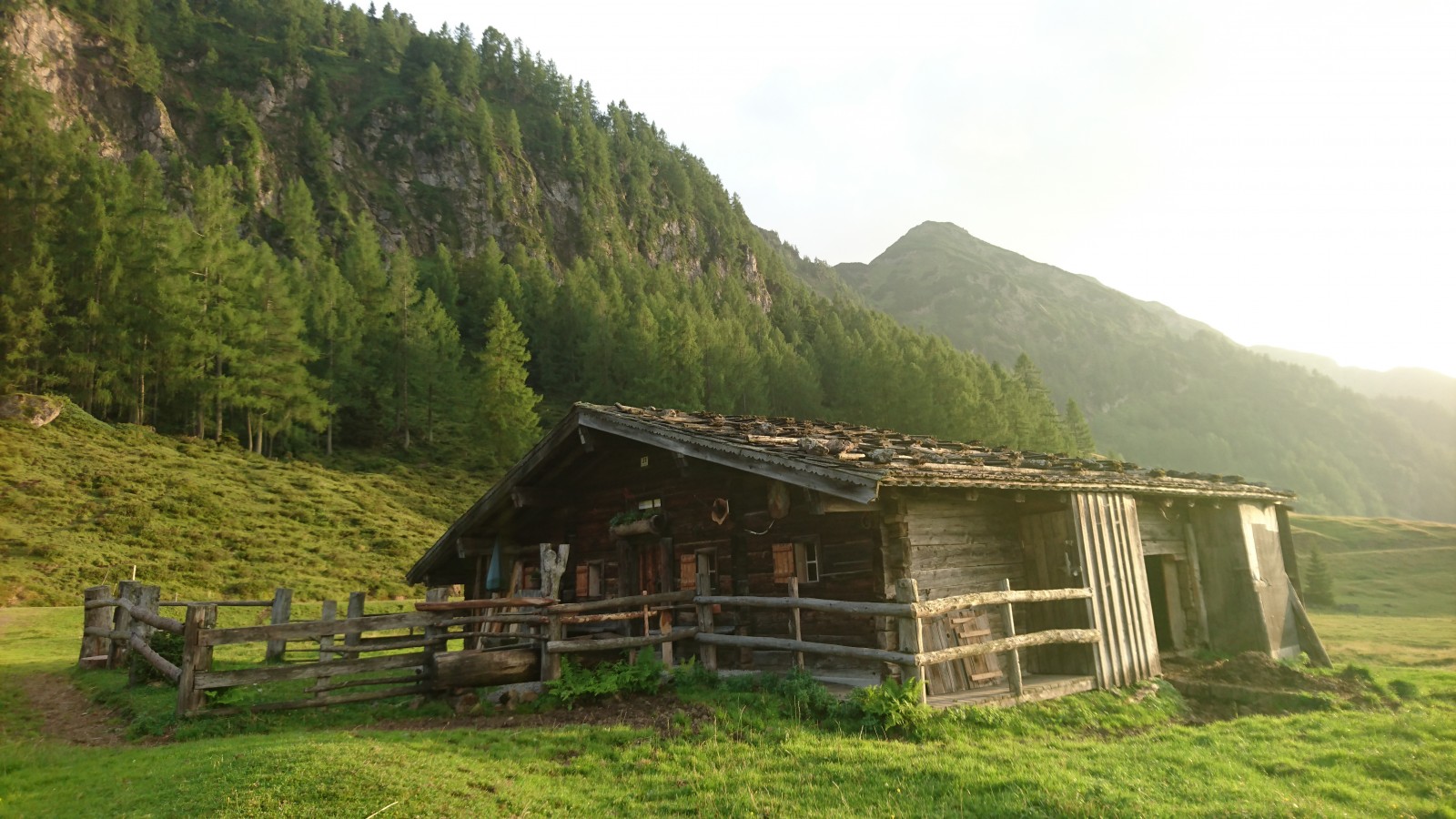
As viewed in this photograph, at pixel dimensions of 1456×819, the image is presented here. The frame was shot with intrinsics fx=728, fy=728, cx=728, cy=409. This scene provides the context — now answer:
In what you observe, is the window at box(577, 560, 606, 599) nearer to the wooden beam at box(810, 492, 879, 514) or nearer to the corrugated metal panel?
the wooden beam at box(810, 492, 879, 514)

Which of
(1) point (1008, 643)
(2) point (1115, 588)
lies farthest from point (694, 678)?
(2) point (1115, 588)

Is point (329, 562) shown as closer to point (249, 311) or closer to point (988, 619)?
point (249, 311)

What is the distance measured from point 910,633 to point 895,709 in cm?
96

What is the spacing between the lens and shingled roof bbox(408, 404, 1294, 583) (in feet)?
33.9

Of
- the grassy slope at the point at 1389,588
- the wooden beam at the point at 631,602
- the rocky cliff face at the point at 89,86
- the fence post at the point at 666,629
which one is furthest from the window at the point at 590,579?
the rocky cliff face at the point at 89,86

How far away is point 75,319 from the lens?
4181 cm

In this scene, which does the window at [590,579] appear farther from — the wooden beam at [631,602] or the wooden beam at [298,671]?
the wooden beam at [298,671]

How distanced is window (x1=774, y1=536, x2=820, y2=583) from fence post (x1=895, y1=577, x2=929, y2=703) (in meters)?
3.03

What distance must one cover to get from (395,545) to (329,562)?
3996 millimetres

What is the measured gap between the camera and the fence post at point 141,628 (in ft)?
42.7

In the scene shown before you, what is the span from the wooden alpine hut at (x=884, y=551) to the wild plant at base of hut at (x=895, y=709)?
0.34m

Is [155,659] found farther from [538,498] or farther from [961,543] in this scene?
[961,543]

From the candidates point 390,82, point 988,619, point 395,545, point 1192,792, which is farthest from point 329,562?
point 390,82

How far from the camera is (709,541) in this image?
13797mm
